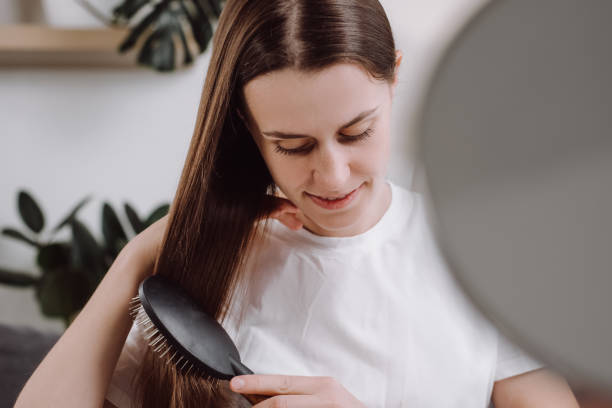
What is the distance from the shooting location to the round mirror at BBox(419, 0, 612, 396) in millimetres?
75

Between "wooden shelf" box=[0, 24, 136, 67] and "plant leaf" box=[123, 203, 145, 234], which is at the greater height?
"wooden shelf" box=[0, 24, 136, 67]

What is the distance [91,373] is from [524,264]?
0.56m

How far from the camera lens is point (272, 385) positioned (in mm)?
434

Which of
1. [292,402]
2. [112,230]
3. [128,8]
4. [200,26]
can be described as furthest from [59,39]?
[292,402]

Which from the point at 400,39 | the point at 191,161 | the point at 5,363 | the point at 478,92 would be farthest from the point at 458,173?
the point at 5,363

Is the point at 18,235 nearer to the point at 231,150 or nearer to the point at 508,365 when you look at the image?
the point at 231,150

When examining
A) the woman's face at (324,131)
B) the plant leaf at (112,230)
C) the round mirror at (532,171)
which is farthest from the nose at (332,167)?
the plant leaf at (112,230)

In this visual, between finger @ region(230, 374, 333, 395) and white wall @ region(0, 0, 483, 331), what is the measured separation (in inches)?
31.2

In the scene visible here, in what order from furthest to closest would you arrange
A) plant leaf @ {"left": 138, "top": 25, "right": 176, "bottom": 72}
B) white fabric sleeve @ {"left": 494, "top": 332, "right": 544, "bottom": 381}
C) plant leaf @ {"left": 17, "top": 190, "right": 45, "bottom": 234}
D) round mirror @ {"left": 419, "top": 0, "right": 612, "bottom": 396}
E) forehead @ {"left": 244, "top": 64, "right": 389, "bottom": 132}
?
plant leaf @ {"left": 17, "top": 190, "right": 45, "bottom": 234}, plant leaf @ {"left": 138, "top": 25, "right": 176, "bottom": 72}, white fabric sleeve @ {"left": 494, "top": 332, "right": 544, "bottom": 381}, forehead @ {"left": 244, "top": 64, "right": 389, "bottom": 132}, round mirror @ {"left": 419, "top": 0, "right": 612, "bottom": 396}

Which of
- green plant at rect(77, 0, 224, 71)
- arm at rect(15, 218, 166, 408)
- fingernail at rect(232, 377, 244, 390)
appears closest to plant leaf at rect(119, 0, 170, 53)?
green plant at rect(77, 0, 224, 71)

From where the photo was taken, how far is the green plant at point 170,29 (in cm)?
102

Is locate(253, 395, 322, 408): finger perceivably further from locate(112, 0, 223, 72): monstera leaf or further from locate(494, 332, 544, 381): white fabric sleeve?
locate(112, 0, 223, 72): monstera leaf

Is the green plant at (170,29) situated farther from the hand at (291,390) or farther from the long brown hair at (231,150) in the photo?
the hand at (291,390)

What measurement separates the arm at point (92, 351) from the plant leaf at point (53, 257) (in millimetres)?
631
